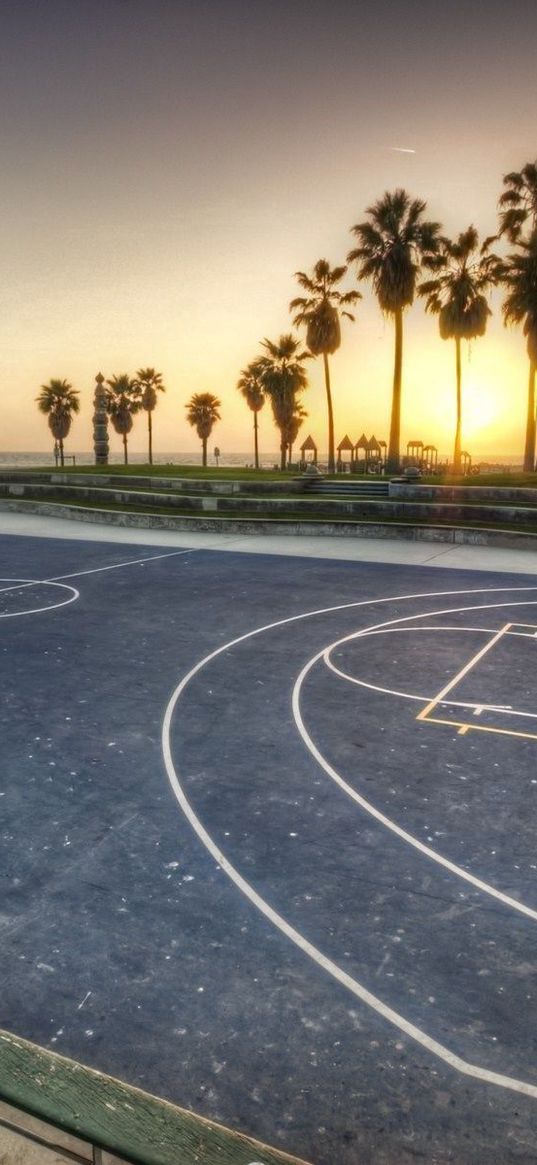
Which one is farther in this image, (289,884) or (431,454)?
(431,454)

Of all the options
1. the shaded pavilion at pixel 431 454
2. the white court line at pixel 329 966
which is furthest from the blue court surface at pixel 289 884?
the shaded pavilion at pixel 431 454

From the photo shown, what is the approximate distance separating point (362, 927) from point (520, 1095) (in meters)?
1.90

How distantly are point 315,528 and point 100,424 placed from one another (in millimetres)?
27846

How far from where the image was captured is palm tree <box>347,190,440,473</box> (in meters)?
48.8

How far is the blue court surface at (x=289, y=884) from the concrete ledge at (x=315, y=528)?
15256 millimetres

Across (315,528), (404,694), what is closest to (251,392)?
(315,528)

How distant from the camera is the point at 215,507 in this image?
127 ft

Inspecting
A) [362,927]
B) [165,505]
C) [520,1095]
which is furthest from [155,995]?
[165,505]

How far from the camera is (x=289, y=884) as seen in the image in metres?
7.27

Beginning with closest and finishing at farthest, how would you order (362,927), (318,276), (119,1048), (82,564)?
(119,1048)
(362,927)
(82,564)
(318,276)

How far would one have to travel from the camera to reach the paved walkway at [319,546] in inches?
1032

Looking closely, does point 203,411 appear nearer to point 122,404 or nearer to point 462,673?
point 122,404

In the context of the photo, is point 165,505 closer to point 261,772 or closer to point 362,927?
point 261,772

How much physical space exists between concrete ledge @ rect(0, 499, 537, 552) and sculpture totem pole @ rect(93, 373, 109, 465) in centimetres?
1588
